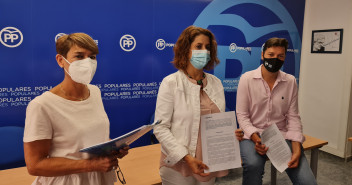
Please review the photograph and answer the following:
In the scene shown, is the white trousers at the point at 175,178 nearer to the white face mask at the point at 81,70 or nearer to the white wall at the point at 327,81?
the white face mask at the point at 81,70

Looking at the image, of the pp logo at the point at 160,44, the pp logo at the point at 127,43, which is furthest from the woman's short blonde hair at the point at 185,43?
the pp logo at the point at 160,44

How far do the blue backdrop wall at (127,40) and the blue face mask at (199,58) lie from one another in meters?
1.84

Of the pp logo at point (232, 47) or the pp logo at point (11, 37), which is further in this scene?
the pp logo at point (232, 47)

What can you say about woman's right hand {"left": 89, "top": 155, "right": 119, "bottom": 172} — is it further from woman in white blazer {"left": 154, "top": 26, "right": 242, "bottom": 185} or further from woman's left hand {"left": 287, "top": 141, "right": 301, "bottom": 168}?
woman's left hand {"left": 287, "top": 141, "right": 301, "bottom": 168}

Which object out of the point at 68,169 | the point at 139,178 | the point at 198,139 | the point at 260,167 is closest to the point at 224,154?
the point at 198,139

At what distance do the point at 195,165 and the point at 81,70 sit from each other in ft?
2.84

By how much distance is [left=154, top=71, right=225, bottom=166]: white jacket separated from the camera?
167 centimetres

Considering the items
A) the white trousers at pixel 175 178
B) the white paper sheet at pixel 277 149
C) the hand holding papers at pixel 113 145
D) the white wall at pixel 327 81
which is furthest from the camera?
the white wall at pixel 327 81

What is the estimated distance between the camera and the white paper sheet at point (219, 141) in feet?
5.50

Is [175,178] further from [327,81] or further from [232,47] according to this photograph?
[327,81]

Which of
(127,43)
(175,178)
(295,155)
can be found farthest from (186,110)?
(127,43)

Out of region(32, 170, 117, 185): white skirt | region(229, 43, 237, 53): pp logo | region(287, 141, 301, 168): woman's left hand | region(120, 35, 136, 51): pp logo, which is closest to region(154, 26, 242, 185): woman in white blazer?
region(32, 170, 117, 185): white skirt

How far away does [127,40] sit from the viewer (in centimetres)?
343

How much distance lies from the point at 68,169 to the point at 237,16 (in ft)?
12.6
